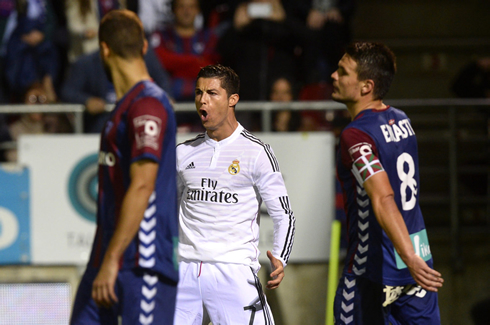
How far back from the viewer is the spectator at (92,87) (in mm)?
6887

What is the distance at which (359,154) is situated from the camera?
350cm

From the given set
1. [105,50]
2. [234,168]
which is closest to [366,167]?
[234,168]

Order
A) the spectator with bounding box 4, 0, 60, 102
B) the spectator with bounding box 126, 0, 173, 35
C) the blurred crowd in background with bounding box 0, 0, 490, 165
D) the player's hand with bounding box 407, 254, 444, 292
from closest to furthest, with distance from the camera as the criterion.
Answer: the player's hand with bounding box 407, 254, 444, 292 < the blurred crowd in background with bounding box 0, 0, 490, 165 < the spectator with bounding box 4, 0, 60, 102 < the spectator with bounding box 126, 0, 173, 35

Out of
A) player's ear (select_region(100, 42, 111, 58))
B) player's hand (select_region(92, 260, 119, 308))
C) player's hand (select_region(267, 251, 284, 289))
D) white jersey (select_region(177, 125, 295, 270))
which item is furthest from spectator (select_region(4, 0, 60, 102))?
player's hand (select_region(92, 260, 119, 308))

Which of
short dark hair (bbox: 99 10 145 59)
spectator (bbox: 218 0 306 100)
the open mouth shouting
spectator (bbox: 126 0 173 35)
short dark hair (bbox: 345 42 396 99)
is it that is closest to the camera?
short dark hair (bbox: 99 10 145 59)

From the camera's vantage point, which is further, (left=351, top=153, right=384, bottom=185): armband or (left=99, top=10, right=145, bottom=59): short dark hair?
(left=351, top=153, right=384, bottom=185): armband

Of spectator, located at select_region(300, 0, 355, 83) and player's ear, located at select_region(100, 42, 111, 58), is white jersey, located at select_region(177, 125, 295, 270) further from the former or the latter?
Result: spectator, located at select_region(300, 0, 355, 83)

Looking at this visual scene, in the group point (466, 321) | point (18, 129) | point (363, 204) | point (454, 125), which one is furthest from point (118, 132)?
point (466, 321)

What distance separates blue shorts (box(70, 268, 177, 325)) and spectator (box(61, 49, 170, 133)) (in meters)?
4.17

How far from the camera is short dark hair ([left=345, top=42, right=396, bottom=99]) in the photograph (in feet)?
12.4

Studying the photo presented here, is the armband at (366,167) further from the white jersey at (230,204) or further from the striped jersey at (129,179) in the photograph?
the striped jersey at (129,179)

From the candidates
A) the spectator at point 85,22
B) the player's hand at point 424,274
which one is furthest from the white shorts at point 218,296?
the spectator at point 85,22

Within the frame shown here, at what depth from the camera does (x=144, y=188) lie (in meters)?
2.81

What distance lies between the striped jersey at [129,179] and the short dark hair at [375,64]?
4.49ft
